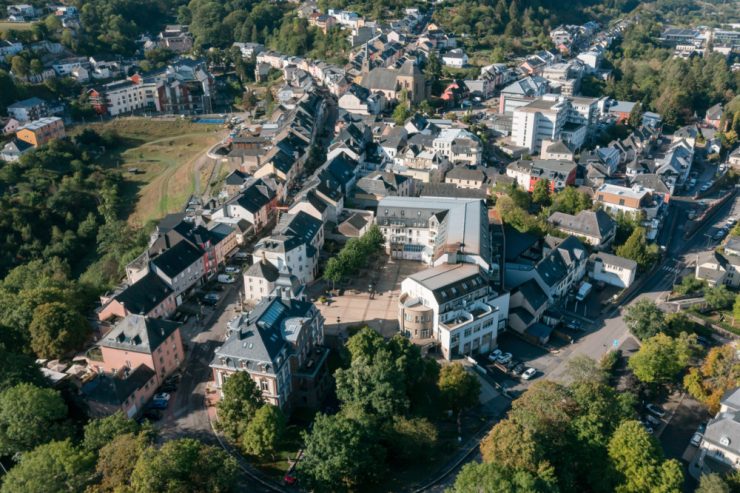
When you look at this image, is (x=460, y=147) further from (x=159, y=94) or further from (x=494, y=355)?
(x=159, y=94)

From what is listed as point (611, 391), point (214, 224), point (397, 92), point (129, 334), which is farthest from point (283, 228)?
point (397, 92)

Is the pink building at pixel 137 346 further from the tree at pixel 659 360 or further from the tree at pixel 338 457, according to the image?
the tree at pixel 659 360

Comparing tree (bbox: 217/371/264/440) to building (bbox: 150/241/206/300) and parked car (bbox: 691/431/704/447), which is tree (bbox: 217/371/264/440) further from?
parked car (bbox: 691/431/704/447)

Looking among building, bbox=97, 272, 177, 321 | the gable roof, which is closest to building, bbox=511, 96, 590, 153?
the gable roof

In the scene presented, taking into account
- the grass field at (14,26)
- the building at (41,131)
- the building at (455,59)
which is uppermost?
the grass field at (14,26)

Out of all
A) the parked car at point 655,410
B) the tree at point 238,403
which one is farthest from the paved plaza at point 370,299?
the parked car at point 655,410

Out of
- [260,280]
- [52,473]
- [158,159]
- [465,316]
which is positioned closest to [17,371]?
[52,473]

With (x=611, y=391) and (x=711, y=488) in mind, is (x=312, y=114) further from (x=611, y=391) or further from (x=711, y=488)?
(x=711, y=488)
